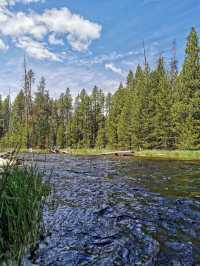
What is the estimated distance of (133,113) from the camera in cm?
4162

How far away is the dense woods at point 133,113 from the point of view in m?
32.2

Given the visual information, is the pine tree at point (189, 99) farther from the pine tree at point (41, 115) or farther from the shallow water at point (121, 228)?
the pine tree at point (41, 115)

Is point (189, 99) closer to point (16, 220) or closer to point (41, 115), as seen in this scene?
point (16, 220)

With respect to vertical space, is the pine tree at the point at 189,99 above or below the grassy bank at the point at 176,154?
above

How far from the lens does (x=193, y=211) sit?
23.1 feet

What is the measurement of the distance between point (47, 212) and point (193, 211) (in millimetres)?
3700

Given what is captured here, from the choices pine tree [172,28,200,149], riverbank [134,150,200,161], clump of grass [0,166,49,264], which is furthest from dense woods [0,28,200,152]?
clump of grass [0,166,49,264]

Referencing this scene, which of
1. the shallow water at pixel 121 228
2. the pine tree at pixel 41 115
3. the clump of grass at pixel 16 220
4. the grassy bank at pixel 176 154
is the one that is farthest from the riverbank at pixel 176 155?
the pine tree at pixel 41 115

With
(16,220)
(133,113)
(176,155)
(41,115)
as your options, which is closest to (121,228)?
(16,220)

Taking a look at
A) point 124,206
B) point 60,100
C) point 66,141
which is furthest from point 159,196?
point 60,100

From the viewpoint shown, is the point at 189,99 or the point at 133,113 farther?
the point at 133,113

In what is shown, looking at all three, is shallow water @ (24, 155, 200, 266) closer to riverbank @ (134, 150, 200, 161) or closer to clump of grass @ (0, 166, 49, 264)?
clump of grass @ (0, 166, 49, 264)

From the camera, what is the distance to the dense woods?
1266 inches

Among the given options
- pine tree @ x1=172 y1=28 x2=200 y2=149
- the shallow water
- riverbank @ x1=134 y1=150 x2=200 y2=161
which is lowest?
the shallow water
